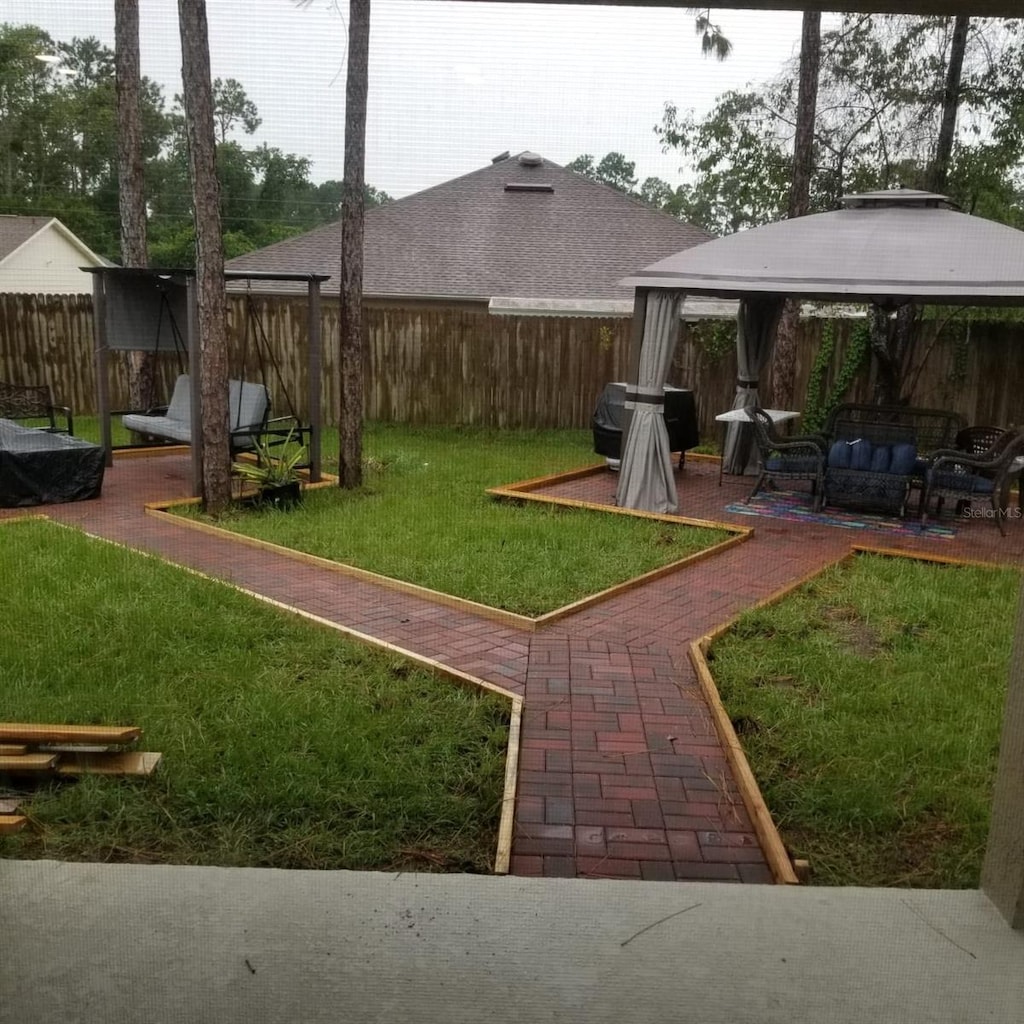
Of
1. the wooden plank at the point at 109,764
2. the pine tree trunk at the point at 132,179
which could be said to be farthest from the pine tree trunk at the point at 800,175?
the wooden plank at the point at 109,764

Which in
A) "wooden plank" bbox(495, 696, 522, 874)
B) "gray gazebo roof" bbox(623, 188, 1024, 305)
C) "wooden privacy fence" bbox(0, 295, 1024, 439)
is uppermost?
"gray gazebo roof" bbox(623, 188, 1024, 305)

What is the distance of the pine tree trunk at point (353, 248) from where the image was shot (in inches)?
290

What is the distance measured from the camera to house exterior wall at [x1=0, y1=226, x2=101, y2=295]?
11750mm

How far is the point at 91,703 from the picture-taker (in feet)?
11.6

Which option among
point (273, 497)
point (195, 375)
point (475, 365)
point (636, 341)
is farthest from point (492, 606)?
point (475, 365)

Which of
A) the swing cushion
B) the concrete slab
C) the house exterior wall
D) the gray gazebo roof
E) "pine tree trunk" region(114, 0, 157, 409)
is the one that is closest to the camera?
the concrete slab

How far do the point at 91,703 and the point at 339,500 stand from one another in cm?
432

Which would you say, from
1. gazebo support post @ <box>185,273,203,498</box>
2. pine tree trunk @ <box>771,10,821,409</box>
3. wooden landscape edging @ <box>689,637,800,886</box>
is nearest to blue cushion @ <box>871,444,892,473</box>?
pine tree trunk @ <box>771,10,821,409</box>

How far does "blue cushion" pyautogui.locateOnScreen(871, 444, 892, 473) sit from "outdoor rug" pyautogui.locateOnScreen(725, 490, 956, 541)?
432 mm

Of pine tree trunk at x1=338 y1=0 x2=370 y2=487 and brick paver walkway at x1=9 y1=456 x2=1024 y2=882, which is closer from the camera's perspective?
brick paver walkway at x1=9 y1=456 x2=1024 y2=882

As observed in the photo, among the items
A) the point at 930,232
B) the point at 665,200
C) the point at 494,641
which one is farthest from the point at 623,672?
the point at 665,200

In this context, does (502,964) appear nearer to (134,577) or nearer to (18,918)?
(18,918)

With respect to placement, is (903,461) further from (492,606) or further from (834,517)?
(492,606)

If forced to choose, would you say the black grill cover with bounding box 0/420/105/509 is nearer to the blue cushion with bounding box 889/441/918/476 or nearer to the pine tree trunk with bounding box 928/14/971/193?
the blue cushion with bounding box 889/441/918/476
